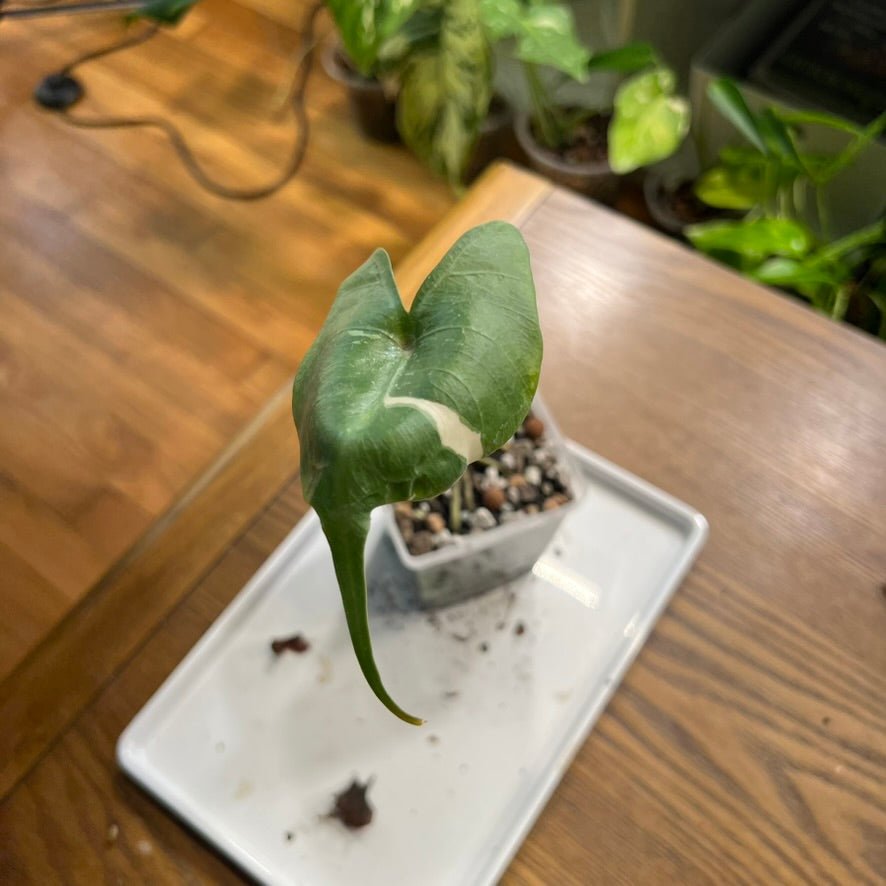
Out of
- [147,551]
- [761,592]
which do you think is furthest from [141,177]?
[761,592]

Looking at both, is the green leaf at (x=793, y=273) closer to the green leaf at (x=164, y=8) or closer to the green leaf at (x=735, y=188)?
the green leaf at (x=735, y=188)

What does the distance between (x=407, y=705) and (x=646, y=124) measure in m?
0.74

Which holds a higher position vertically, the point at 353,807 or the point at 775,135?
the point at 775,135

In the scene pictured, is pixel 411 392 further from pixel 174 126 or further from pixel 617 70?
pixel 174 126

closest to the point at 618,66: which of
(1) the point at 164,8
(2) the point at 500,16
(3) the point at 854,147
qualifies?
(2) the point at 500,16

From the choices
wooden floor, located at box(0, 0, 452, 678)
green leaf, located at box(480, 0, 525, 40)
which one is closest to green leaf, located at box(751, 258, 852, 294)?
green leaf, located at box(480, 0, 525, 40)

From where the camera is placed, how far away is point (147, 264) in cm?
130

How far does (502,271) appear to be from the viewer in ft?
1.16

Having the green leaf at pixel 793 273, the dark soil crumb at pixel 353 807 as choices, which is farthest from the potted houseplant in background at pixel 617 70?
the dark soil crumb at pixel 353 807

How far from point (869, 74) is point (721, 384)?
2.03ft

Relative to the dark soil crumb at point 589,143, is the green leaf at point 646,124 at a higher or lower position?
higher

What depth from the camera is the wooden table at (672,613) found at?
0.53 m

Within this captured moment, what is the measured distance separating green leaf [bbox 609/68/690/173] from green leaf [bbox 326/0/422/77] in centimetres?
29

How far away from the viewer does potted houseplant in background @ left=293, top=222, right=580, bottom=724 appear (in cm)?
31
